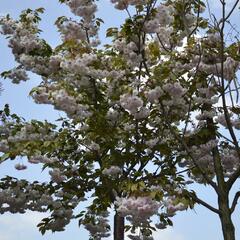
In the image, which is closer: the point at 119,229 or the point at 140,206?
the point at 140,206

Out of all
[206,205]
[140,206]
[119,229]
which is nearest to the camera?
[140,206]

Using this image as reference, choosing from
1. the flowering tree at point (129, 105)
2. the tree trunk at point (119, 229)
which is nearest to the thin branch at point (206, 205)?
the flowering tree at point (129, 105)

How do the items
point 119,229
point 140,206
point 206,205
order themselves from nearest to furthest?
1. point 140,206
2. point 206,205
3. point 119,229

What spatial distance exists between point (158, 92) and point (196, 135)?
2.05 metres

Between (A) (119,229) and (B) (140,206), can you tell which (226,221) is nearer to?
(B) (140,206)

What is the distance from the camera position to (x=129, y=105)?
314 inches

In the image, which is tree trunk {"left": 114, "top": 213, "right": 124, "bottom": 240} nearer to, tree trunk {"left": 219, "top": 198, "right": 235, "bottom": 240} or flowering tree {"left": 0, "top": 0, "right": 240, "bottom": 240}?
flowering tree {"left": 0, "top": 0, "right": 240, "bottom": 240}

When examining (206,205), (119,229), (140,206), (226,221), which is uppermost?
(119,229)

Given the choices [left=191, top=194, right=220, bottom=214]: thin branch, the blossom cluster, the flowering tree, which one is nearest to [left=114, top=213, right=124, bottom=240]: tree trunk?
the flowering tree

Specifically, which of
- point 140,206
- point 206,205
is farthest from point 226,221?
point 140,206

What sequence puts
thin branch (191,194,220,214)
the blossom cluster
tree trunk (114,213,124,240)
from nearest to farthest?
the blossom cluster, thin branch (191,194,220,214), tree trunk (114,213,124,240)

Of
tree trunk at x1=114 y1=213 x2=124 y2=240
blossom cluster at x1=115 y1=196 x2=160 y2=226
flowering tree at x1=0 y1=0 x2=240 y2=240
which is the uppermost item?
flowering tree at x1=0 y1=0 x2=240 y2=240

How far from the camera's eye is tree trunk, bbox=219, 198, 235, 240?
27.2 ft

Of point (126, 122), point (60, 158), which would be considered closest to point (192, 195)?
point (126, 122)
